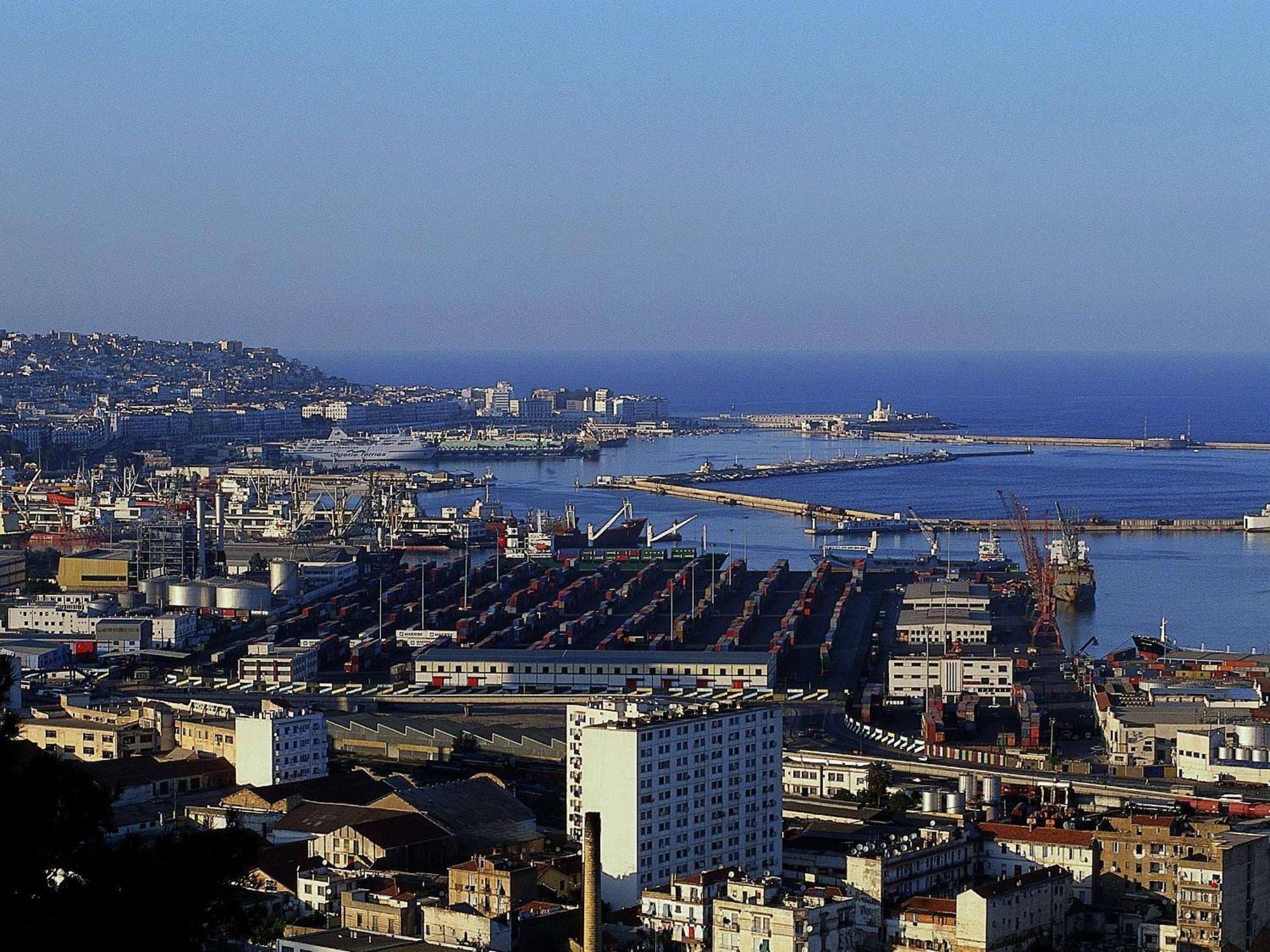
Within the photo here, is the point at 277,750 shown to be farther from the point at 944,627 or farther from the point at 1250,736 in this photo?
the point at 944,627

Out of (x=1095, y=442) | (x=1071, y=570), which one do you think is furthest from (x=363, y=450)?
(x=1071, y=570)

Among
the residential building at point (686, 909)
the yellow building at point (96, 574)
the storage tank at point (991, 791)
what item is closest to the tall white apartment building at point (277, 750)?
the storage tank at point (991, 791)

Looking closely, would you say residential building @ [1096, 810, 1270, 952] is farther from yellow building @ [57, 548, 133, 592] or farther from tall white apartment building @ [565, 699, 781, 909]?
yellow building @ [57, 548, 133, 592]

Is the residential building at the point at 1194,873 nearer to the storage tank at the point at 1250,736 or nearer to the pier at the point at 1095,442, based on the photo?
the storage tank at the point at 1250,736

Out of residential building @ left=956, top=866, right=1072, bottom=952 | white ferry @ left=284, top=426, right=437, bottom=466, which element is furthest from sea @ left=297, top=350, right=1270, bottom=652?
residential building @ left=956, top=866, right=1072, bottom=952

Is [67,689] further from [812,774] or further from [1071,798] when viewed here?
[1071,798]

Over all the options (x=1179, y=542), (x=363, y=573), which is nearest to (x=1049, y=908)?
(x=363, y=573)
